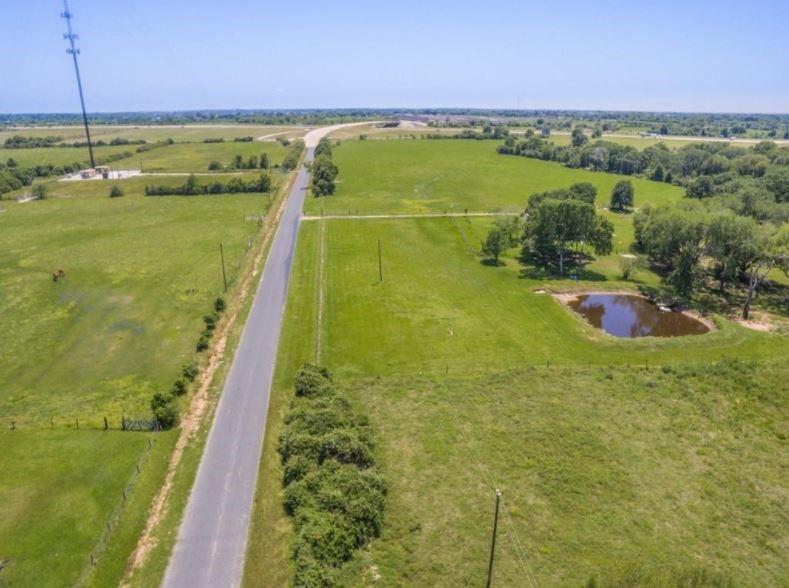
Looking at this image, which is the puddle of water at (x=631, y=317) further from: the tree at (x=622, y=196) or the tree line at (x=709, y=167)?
the tree at (x=622, y=196)

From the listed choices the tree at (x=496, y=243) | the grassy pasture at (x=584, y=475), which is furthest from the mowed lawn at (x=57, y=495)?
the tree at (x=496, y=243)

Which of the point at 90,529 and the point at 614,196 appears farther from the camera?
the point at 614,196

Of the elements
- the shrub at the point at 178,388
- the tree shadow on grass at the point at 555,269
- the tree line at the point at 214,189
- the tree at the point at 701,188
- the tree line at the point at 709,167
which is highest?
the tree line at the point at 709,167

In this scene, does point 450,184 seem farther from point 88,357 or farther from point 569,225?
point 88,357

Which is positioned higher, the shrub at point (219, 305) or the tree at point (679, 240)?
the tree at point (679, 240)

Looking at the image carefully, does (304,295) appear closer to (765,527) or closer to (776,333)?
(765,527)

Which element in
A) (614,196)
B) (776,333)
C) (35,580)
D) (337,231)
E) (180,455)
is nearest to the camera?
(35,580)

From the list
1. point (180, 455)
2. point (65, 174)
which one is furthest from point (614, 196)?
point (65, 174)

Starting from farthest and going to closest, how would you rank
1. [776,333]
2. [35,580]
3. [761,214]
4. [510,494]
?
[761,214] < [776,333] < [510,494] < [35,580]
